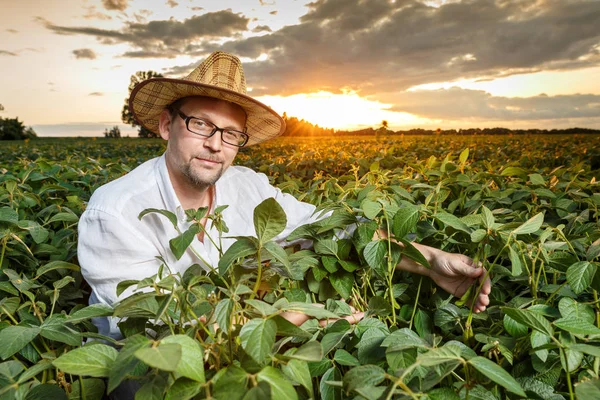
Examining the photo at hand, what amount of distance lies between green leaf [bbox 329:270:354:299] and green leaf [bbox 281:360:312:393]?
0.60 m

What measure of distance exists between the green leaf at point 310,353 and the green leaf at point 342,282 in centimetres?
58

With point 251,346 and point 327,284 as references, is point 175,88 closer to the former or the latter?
point 327,284

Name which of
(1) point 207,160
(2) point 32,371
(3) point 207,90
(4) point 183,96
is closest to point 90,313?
(2) point 32,371

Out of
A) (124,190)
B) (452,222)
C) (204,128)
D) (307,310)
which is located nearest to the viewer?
(307,310)

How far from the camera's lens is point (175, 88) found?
6.78ft

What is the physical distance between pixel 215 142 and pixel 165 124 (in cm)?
41

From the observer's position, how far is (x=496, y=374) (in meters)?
0.75

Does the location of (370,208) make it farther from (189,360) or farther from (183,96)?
(183,96)

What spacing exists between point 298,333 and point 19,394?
587mm

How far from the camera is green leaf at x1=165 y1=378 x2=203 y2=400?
73 centimetres

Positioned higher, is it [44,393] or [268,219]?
[268,219]

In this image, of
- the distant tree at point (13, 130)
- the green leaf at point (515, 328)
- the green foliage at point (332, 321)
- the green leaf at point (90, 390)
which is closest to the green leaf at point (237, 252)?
the green foliage at point (332, 321)

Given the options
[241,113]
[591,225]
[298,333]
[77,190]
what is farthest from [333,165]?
[298,333]

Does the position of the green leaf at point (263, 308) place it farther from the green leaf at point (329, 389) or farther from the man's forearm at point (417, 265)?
the man's forearm at point (417, 265)
